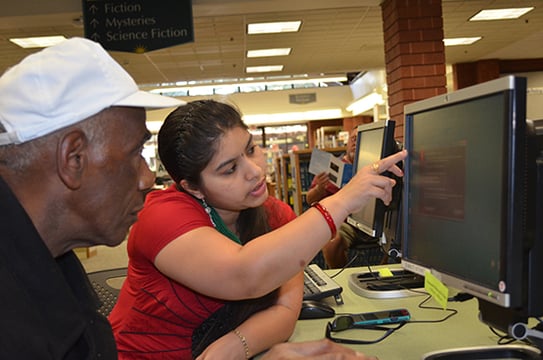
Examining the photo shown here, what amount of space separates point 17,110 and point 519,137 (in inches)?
32.8

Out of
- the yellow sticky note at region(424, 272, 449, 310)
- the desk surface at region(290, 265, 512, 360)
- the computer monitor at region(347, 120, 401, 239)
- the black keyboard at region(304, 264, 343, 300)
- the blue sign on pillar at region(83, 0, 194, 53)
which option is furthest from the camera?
the blue sign on pillar at region(83, 0, 194, 53)

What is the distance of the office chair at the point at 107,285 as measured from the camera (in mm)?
1569

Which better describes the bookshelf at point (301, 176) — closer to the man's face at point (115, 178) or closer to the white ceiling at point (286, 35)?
the white ceiling at point (286, 35)

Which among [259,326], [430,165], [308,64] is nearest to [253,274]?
[259,326]

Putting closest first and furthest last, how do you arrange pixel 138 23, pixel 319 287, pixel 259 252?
pixel 259 252, pixel 319 287, pixel 138 23

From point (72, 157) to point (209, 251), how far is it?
42 cm

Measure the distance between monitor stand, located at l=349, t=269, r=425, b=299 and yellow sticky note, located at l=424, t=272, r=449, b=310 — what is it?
1.66 ft

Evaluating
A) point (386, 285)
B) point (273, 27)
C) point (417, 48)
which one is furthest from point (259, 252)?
point (273, 27)

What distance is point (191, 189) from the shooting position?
1.36 meters

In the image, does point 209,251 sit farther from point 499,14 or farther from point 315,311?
point 499,14

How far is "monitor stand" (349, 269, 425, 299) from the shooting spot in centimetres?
160

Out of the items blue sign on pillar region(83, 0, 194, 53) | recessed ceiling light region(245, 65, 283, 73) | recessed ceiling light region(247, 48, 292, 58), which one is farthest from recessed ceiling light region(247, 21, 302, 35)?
recessed ceiling light region(245, 65, 283, 73)

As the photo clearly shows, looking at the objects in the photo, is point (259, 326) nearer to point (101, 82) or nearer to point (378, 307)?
point (378, 307)

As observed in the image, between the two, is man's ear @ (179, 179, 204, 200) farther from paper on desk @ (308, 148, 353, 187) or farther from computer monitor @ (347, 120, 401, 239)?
paper on desk @ (308, 148, 353, 187)
